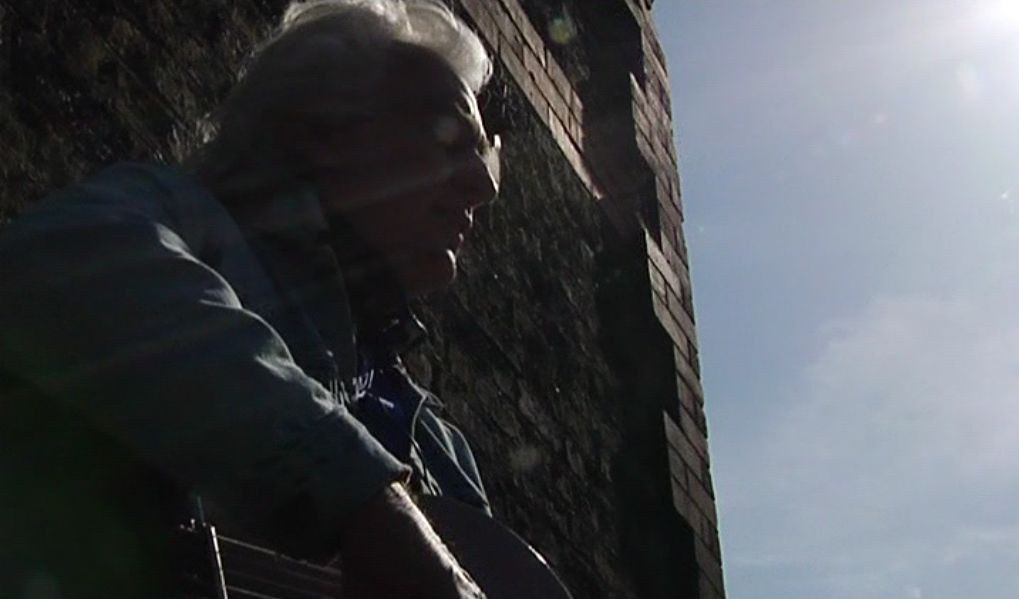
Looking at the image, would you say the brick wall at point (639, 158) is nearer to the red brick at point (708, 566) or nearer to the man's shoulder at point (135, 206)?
the red brick at point (708, 566)

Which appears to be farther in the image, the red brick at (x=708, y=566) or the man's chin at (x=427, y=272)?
the red brick at (x=708, y=566)

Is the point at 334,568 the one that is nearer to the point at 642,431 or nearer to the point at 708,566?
the point at 642,431

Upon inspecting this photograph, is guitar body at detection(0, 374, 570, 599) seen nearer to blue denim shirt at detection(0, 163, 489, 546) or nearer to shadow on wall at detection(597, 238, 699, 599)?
blue denim shirt at detection(0, 163, 489, 546)

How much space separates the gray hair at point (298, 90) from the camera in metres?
1.71

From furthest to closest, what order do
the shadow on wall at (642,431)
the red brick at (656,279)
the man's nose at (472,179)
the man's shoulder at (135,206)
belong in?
1. the red brick at (656,279)
2. the shadow on wall at (642,431)
3. the man's nose at (472,179)
4. the man's shoulder at (135,206)

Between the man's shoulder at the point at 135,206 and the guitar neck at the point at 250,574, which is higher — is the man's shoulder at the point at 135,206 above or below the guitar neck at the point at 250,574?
above

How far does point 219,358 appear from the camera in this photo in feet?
4.11

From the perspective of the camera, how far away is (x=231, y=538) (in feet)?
4.36

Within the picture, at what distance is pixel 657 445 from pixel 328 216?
11.3 ft

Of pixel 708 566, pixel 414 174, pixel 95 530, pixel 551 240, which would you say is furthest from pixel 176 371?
pixel 708 566

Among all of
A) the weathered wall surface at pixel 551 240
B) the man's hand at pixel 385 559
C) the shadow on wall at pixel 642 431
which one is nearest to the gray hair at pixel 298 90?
the man's hand at pixel 385 559

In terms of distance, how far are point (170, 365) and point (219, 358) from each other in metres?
0.04

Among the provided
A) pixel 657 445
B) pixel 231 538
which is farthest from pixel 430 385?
pixel 231 538

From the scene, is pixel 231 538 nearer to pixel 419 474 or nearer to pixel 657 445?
pixel 419 474
